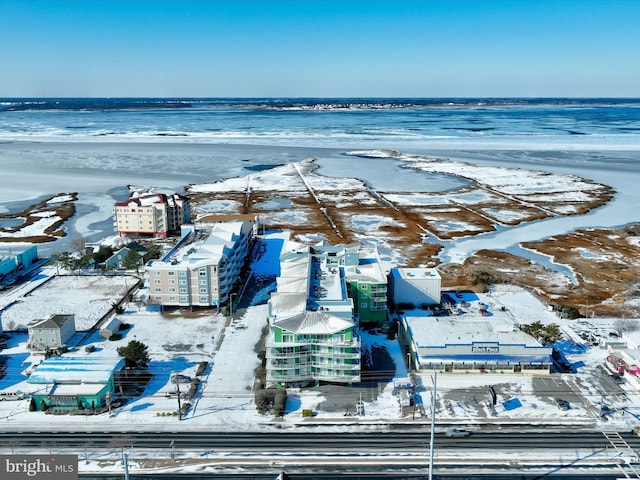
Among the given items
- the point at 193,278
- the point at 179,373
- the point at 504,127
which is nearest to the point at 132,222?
the point at 193,278

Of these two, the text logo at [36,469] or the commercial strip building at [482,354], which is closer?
the text logo at [36,469]

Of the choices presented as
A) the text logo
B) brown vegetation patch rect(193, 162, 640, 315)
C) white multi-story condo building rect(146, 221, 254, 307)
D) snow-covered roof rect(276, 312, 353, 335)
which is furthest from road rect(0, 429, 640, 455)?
brown vegetation patch rect(193, 162, 640, 315)

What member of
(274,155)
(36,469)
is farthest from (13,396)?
(274,155)

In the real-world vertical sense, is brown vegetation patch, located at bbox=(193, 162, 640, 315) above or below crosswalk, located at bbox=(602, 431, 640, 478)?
above

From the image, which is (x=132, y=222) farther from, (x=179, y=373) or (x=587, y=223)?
(x=587, y=223)

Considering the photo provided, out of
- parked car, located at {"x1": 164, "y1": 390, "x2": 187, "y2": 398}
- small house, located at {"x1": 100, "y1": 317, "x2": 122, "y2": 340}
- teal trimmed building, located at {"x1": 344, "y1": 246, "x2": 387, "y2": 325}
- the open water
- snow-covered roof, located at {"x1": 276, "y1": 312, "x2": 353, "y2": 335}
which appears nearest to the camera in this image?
parked car, located at {"x1": 164, "y1": 390, "x2": 187, "y2": 398}

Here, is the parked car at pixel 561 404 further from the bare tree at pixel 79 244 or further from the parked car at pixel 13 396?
the bare tree at pixel 79 244

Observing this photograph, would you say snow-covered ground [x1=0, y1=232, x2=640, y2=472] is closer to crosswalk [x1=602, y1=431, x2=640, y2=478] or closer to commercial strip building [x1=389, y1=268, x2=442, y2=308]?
crosswalk [x1=602, y1=431, x2=640, y2=478]

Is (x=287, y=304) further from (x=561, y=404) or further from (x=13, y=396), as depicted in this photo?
(x=561, y=404)

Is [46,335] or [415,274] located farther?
[415,274]

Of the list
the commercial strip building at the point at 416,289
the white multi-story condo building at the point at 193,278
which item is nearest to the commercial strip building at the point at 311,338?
the white multi-story condo building at the point at 193,278
